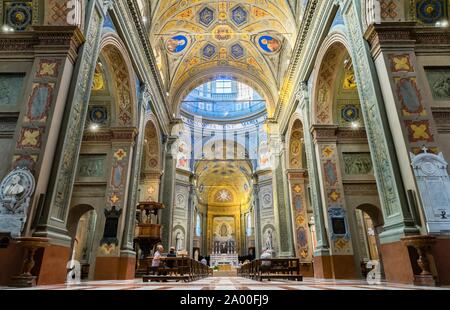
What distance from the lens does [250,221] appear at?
112 feet

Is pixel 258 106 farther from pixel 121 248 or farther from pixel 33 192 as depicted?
pixel 33 192

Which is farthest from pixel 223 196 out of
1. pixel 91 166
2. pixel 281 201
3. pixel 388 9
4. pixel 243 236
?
pixel 388 9

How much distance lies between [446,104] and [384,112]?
1.44 metres

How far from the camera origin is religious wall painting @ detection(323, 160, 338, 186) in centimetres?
962

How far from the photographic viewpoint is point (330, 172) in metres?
9.76

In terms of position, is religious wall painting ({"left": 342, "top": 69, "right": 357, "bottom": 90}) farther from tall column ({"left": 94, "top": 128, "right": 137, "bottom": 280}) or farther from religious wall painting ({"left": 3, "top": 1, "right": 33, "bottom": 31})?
religious wall painting ({"left": 3, "top": 1, "right": 33, "bottom": 31})

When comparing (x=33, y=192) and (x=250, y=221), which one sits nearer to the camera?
(x=33, y=192)

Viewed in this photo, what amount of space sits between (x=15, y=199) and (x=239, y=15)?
44.3ft

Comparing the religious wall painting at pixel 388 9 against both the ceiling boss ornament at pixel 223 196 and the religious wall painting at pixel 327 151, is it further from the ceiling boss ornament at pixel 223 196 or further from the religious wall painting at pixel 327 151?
the ceiling boss ornament at pixel 223 196

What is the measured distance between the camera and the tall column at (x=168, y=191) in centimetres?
1437

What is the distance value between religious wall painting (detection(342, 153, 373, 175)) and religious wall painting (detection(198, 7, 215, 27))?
996 cm

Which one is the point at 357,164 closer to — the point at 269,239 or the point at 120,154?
the point at 120,154
